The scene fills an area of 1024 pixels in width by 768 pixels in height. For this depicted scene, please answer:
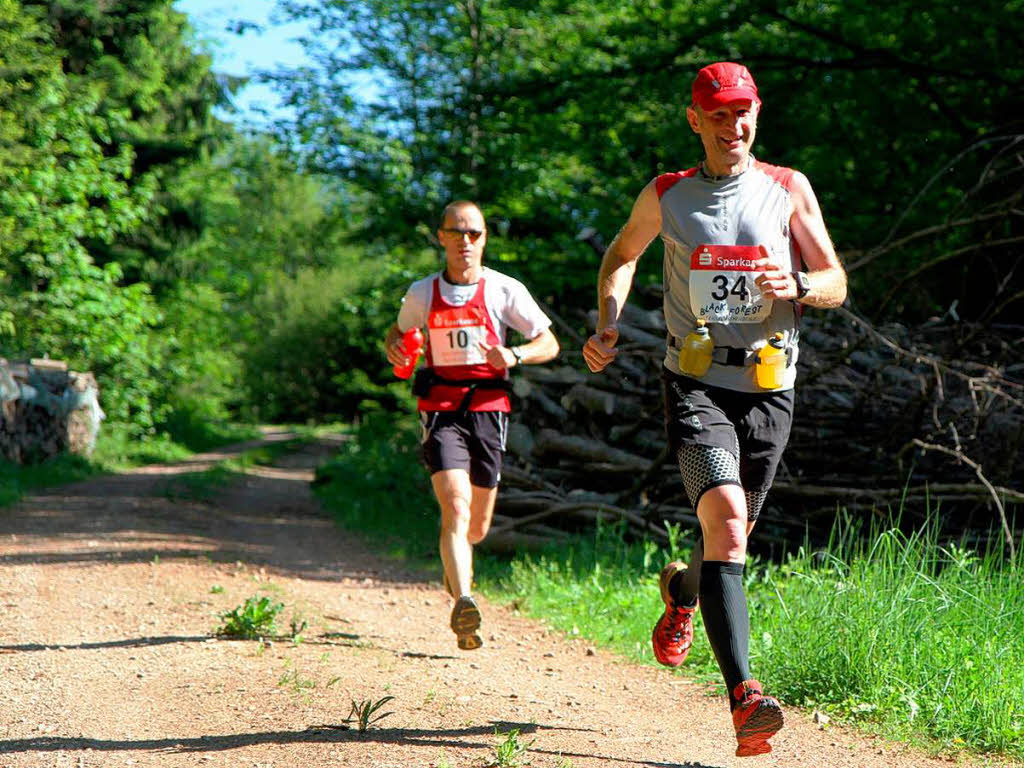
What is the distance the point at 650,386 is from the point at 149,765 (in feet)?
22.3

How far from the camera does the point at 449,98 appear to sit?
14383mm

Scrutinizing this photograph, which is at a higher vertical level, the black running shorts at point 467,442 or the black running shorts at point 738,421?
the black running shorts at point 738,421

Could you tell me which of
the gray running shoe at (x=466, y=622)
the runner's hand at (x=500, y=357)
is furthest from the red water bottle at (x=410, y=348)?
the gray running shoe at (x=466, y=622)

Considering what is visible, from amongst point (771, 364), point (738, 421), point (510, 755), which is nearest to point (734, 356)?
point (771, 364)

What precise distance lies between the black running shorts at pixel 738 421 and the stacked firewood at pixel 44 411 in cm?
1320

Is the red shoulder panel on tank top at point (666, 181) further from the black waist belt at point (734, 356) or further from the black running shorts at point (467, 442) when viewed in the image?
the black running shorts at point (467, 442)

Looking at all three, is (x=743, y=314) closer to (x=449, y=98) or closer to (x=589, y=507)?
(x=589, y=507)

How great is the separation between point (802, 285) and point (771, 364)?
1.07 feet

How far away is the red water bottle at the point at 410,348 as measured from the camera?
556cm

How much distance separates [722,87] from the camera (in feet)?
12.4

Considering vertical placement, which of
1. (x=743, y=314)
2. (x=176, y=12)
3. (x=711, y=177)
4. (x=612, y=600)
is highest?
(x=176, y=12)

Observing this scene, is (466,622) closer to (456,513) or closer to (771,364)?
(456,513)

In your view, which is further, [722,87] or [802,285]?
[722,87]

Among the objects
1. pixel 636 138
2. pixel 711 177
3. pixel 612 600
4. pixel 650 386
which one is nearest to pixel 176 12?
→ pixel 636 138
